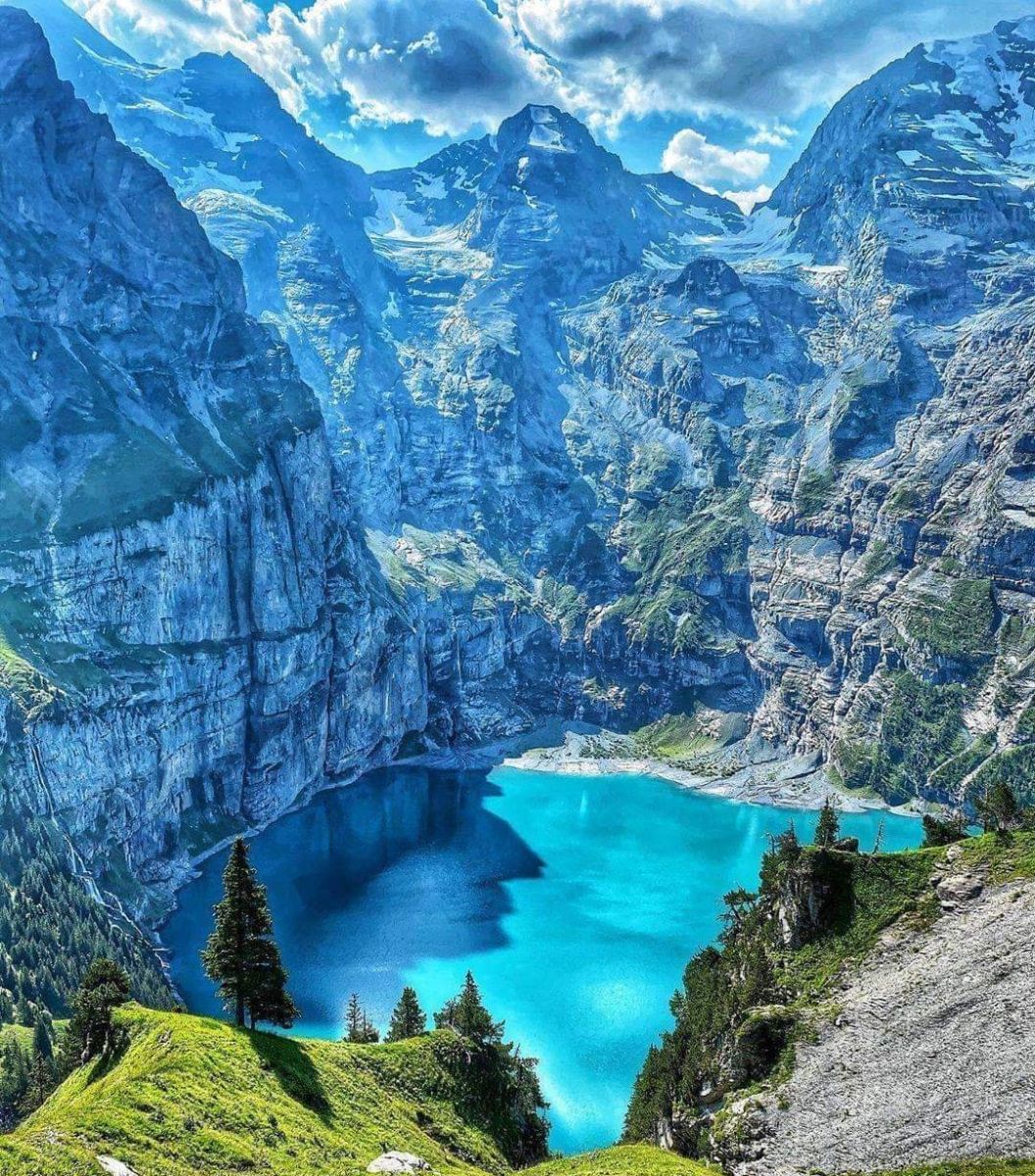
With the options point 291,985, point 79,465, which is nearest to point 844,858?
point 291,985

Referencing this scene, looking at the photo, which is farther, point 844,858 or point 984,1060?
point 844,858

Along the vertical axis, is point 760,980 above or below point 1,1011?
above

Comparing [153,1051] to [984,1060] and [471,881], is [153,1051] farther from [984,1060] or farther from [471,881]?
[471,881]

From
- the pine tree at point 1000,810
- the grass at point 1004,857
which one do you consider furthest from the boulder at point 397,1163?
the pine tree at point 1000,810

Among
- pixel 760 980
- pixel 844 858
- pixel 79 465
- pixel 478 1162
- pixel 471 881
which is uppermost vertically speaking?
pixel 79 465

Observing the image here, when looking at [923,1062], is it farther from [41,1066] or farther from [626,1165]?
[41,1066]

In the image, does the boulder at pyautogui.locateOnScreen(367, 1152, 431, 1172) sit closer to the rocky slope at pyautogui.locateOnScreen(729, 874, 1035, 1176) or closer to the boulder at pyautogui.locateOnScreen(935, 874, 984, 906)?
the rocky slope at pyautogui.locateOnScreen(729, 874, 1035, 1176)

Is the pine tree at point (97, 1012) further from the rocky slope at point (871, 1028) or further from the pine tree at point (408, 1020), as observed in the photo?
the rocky slope at point (871, 1028)

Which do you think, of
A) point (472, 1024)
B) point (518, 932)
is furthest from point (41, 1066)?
point (518, 932)
